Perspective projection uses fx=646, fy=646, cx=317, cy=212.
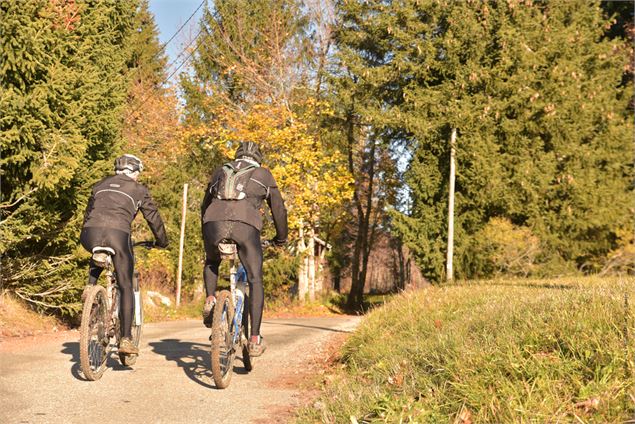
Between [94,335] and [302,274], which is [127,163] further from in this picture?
[302,274]

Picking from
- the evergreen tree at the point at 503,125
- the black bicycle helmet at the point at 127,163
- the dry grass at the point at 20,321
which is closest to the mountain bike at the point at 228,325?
the black bicycle helmet at the point at 127,163

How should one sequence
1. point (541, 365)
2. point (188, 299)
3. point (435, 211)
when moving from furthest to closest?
point (188, 299)
point (435, 211)
point (541, 365)

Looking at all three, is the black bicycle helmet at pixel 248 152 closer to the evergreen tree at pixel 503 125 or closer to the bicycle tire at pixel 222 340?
the bicycle tire at pixel 222 340

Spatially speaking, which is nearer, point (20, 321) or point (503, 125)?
point (20, 321)

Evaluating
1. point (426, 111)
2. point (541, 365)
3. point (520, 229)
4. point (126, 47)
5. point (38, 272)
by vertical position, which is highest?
point (426, 111)

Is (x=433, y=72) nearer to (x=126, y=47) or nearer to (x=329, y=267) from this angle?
(x=126, y=47)

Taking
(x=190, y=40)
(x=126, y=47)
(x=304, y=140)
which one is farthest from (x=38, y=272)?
(x=190, y=40)

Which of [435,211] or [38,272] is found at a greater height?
[435,211]

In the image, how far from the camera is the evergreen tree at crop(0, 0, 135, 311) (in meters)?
8.55

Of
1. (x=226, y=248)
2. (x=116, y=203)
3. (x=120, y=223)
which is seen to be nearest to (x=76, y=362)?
(x=120, y=223)

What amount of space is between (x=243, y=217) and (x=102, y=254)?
1.34m

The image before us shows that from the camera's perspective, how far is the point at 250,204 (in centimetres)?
581

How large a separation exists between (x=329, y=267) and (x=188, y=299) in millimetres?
14923

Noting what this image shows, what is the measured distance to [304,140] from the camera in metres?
25.4
